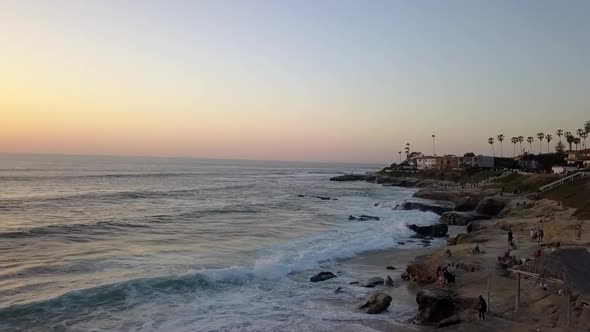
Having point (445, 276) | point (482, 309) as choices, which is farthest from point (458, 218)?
point (482, 309)

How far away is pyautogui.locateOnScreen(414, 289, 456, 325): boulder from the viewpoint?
54.3 ft

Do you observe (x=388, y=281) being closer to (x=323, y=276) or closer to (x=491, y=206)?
(x=323, y=276)

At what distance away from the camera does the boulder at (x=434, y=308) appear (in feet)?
54.3

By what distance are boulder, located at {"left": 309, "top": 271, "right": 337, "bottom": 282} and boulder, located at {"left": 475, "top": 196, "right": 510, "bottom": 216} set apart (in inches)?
1223

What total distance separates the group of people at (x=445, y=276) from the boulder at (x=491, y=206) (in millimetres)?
30981

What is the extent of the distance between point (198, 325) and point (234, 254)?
1188 centimetres

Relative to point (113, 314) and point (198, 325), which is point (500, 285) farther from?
point (113, 314)

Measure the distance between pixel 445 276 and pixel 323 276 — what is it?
6332 mm

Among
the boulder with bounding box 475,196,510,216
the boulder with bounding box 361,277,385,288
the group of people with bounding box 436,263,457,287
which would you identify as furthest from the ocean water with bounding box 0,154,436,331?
the boulder with bounding box 475,196,510,216


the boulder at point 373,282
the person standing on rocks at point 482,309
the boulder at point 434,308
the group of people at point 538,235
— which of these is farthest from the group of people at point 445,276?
the group of people at point 538,235

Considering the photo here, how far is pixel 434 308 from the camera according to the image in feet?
55.2

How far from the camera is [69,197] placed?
199 ft

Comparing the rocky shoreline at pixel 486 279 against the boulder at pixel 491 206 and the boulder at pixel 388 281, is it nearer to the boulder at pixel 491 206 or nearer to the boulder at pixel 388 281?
the boulder at pixel 388 281

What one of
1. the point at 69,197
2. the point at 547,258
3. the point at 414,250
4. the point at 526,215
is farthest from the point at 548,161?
the point at 547,258
